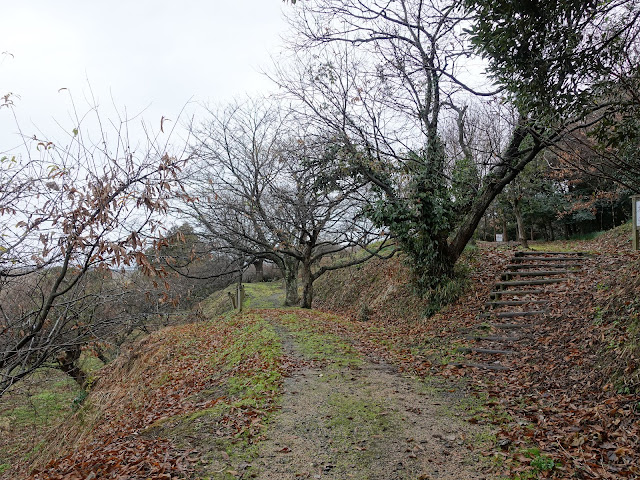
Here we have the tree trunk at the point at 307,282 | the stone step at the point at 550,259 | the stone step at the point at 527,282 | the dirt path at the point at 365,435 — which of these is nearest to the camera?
the dirt path at the point at 365,435

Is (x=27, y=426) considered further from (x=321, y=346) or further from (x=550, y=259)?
(x=550, y=259)

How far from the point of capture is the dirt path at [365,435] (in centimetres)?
395

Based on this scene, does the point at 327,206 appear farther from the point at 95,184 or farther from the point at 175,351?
the point at 95,184

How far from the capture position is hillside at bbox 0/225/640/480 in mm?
3971

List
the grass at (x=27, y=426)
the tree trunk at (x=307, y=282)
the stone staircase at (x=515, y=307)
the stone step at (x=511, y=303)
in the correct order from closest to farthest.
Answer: the stone staircase at (x=515, y=307) < the stone step at (x=511, y=303) < the grass at (x=27, y=426) < the tree trunk at (x=307, y=282)

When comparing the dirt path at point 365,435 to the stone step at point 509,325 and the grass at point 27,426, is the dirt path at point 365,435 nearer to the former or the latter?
the stone step at point 509,325

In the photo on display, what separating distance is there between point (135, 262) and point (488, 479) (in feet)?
11.7

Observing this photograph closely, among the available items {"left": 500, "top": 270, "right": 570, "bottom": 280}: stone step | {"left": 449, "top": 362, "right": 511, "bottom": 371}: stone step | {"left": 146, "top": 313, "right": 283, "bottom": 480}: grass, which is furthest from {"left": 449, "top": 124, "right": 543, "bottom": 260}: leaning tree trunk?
{"left": 146, "top": 313, "right": 283, "bottom": 480}: grass

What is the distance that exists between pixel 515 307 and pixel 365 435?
6413mm

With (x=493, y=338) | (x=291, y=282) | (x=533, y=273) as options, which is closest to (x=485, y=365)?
(x=493, y=338)

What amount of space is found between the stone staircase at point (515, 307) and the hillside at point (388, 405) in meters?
0.17

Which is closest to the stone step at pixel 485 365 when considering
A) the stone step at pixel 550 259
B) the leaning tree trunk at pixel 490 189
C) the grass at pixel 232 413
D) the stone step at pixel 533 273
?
the grass at pixel 232 413

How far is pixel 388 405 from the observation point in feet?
18.3

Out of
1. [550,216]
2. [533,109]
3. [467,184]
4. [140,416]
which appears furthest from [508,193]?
[140,416]
